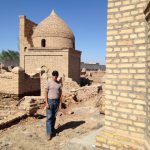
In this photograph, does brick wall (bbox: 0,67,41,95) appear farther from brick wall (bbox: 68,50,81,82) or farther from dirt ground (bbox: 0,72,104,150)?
brick wall (bbox: 68,50,81,82)

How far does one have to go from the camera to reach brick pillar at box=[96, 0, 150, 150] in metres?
3.80

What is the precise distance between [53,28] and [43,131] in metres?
21.3

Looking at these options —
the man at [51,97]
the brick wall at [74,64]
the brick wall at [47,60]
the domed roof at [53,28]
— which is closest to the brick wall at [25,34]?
the domed roof at [53,28]

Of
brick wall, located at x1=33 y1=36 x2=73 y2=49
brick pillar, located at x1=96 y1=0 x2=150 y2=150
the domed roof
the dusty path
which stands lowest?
the dusty path

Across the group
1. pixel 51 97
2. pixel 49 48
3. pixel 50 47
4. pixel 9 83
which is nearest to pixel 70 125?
pixel 51 97

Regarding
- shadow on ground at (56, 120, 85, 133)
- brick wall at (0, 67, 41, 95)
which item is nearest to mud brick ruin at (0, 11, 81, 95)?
brick wall at (0, 67, 41, 95)

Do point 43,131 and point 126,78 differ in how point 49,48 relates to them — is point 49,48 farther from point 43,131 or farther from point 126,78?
point 126,78

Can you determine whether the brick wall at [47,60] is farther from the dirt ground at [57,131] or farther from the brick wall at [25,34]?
the dirt ground at [57,131]

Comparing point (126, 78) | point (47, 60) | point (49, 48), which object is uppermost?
point (49, 48)

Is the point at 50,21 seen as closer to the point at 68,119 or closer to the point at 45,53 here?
the point at 45,53

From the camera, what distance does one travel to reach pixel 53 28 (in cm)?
2708

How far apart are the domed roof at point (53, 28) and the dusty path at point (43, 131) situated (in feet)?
62.2

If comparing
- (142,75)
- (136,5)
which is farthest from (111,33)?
(142,75)

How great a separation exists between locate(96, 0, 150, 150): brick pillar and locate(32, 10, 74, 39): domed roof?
A: 75.8 ft
